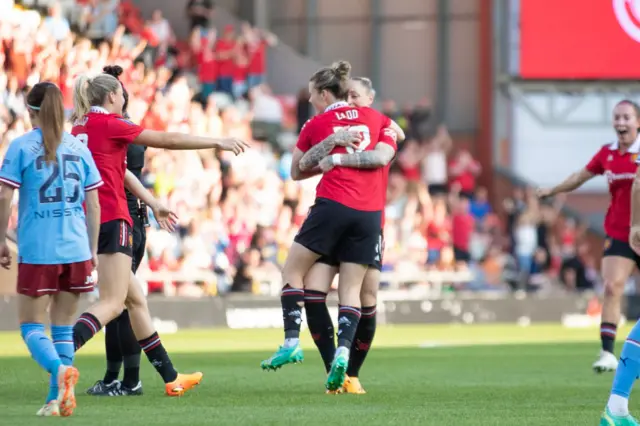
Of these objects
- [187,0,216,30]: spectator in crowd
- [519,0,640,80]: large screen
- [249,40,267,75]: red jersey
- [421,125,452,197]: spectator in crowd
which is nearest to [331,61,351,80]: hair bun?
[519,0,640,80]: large screen

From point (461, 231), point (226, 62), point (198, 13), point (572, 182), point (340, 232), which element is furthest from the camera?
point (198, 13)

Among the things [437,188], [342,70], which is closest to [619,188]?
[342,70]

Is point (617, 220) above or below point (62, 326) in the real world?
above

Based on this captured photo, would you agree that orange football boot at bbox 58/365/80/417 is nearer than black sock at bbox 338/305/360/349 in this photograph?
Yes

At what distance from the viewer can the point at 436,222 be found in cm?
2594

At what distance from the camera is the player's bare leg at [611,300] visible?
12336 millimetres

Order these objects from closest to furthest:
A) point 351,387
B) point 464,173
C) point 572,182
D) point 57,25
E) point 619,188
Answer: point 351,387 → point 619,188 → point 572,182 → point 57,25 → point 464,173

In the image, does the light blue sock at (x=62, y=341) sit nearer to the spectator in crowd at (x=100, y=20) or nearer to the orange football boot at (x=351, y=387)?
the orange football boot at (x=351, y=387)

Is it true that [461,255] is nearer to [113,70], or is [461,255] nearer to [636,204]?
[113,70]

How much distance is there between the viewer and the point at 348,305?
9.77 meters

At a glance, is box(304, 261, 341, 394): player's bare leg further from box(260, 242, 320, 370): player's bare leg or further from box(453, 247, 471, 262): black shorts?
box(453, 247, 471, 262): black shorts

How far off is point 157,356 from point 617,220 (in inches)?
182

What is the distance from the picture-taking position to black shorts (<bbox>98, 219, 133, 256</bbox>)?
29.7 ft

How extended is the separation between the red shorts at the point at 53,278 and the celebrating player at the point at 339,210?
1894 mm
